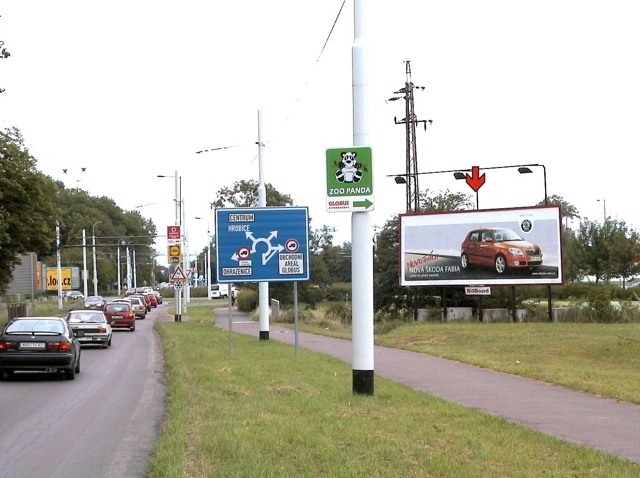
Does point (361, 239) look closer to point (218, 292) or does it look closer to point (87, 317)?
point (87, 317)

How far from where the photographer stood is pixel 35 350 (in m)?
18.7

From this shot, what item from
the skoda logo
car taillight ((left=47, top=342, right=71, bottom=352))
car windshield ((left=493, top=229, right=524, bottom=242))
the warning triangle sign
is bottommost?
car taillight ((left=47, top=342, right=71, bottom=352))

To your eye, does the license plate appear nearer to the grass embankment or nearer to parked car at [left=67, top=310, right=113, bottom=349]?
the grass embankment

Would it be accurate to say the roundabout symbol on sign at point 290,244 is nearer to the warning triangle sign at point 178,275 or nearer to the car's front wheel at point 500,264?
the car's front wheel at point 500,264

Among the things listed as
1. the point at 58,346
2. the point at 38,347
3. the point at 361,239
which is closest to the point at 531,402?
the point at 361,239

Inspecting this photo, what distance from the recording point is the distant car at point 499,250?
118 ft

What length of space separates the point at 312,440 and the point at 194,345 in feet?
58.8

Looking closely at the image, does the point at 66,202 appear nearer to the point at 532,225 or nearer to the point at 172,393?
the point at 532,225

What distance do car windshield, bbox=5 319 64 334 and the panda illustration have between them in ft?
31.5

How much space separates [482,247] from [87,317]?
632 inches

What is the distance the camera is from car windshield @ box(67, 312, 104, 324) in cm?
3064

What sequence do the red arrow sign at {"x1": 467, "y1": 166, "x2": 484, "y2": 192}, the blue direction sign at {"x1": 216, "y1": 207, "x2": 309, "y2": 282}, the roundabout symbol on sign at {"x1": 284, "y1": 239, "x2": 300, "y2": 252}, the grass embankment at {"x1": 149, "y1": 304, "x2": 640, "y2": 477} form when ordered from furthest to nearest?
1. the red arrow sign at {"x1": 467, "y1": 166, "x2": 484, "y2": 192}
2. the roundabout symbol on sign at {"x1": 284, "y1": 239, "x2": 300, "y2": 252}
3. the blue direction sign at {"x1": 216, "y1": 207, "x2": 309, "y2": 282}
4. the grass embankment at {"x1": 149, "y1": 304, "x2": 640, "y2": 477}

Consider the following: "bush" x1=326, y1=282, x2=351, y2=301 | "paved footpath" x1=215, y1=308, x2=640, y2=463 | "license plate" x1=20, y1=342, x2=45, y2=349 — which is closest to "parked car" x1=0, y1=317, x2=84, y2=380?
"license plate" x1=20, y1=342, x2=45, y2=349

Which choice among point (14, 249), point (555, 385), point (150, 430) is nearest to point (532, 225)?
point (555, 385)
